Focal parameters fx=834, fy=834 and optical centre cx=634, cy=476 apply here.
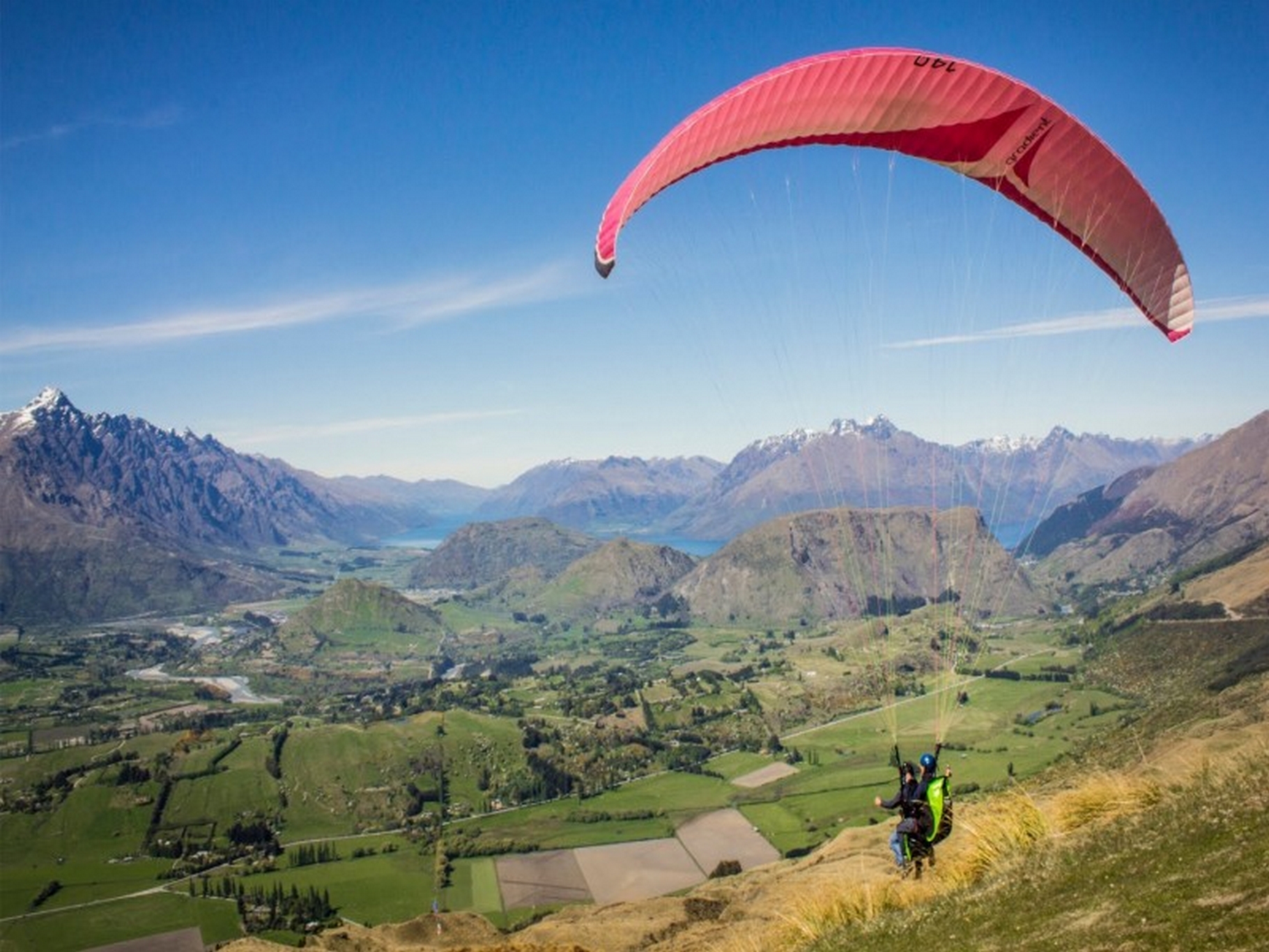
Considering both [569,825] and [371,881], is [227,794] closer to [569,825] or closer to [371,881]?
[371,881]

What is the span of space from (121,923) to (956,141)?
359 feet

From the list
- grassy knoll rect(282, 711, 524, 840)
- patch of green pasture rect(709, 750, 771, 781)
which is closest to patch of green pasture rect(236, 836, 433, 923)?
grassy knoll rect(282, 711, 524, 840)

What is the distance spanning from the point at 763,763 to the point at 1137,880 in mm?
129242

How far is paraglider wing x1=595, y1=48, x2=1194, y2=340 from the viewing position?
15766 millimetres

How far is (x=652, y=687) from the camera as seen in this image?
19450 cm

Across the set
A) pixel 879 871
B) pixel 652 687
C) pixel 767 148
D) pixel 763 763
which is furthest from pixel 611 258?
pixel 652 687

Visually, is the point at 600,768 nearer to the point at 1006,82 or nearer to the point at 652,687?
the point at 652,687

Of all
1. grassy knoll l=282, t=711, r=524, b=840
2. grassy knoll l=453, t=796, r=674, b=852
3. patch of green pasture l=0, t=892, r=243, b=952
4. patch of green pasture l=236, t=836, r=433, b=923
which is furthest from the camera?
grassy knoll l=282, t=711, r=524, b=840

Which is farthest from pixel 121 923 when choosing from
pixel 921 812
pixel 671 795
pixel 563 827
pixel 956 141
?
pixel 956 141

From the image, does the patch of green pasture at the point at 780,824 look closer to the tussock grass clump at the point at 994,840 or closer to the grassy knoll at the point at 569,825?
the grassy knoll at the point at 569,825

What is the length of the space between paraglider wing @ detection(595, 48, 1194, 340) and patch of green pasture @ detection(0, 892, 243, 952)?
9189 cm

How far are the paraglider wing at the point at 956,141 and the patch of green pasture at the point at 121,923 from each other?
9189 cm

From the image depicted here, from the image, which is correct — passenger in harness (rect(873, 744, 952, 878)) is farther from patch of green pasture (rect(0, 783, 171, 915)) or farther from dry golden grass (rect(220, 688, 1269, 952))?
patch of green pasture (rect(0, 783, 171, 915))

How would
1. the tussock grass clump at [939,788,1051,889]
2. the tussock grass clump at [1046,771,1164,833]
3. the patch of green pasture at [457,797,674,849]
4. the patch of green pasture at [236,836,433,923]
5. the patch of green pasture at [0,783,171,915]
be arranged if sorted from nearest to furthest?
1. the tussock grass clump at [1046,771,1164,833]
2. the tussock grass clump at [939,788,1051,889]
3. the patch of green pasture at [236,836,433,923]
4. the patch of green pasture at [0,783,171,915]
5. the patch of green pasture at [457,797,674,849]
